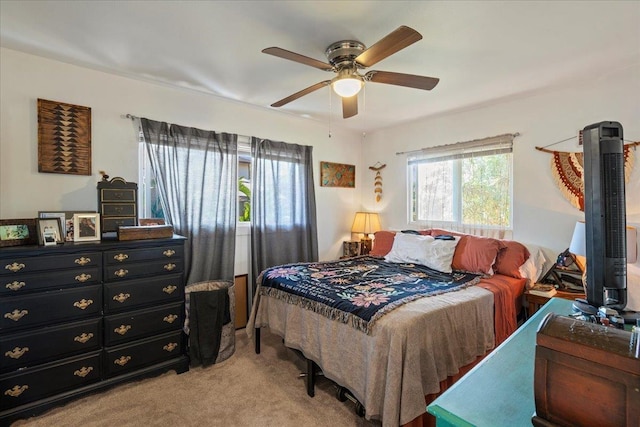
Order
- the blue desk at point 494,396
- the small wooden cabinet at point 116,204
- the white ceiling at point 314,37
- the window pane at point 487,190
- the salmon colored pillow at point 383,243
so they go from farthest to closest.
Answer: the salmon colored pillow at point 383,243, the window pane at point 487,190, the small wooden cabinet at point 116,204, the white ceiling at point 314,37, the blue desk at point 494,396

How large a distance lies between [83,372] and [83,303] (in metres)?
0.47

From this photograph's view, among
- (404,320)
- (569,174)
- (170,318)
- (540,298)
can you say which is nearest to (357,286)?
(404,320)

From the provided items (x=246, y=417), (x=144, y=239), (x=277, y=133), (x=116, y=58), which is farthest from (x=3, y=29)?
(x=246, y=417)

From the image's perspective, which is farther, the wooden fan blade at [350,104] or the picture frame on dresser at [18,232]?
the wooden fan blade at [350,104]

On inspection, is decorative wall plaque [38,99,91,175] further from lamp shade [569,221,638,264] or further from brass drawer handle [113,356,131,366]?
lamp shade [569,221,638,264]

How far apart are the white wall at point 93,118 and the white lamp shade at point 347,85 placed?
168 cm

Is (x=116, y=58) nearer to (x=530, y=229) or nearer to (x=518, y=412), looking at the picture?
(x=518, y=412)

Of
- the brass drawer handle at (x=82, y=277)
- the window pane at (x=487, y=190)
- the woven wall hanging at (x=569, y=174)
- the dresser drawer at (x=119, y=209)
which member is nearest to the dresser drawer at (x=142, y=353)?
the brass drawer handle at (x=82, y=277)

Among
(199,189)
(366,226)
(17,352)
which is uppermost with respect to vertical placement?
(199,189)

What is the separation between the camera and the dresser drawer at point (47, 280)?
1847 mm

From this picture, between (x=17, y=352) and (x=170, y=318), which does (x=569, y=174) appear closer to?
(x=170, y=318)

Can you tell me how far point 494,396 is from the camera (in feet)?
2.59

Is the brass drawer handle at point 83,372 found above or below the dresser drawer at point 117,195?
below

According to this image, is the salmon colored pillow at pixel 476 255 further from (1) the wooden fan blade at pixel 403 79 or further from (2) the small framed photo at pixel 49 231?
(2) the small framed photo at pixel 49 231
